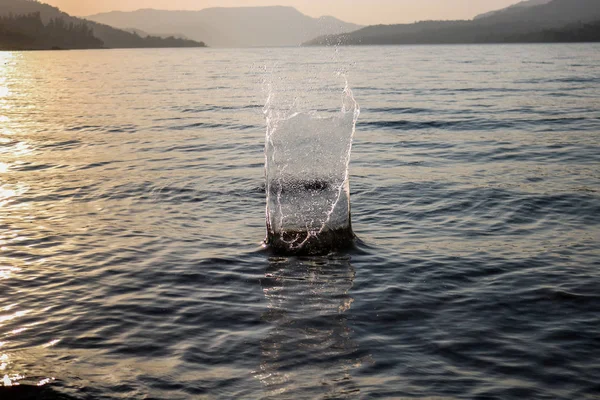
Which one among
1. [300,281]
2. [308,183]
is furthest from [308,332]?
[308,183]

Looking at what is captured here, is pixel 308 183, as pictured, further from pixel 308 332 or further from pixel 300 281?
pixel 308 332

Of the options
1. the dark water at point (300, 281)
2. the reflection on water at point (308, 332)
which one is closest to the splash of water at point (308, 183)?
the dark water at point (300, 281)

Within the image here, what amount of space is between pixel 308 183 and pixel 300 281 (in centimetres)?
282

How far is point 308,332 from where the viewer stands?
314 inches

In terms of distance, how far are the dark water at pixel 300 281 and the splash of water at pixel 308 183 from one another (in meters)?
0.58

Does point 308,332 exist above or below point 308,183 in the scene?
below

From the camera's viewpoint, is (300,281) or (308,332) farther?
(300,281)

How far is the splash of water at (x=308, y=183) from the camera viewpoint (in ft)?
38.8

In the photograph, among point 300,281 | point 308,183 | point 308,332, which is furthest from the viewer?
point 308,183

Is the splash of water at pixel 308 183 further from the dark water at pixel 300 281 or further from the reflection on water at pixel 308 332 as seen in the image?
the reflection on water at pixel 308 332

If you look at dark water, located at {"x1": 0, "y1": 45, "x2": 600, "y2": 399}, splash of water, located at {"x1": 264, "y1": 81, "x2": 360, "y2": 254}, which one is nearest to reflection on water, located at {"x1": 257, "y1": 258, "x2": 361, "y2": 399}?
dark water, located at {"x1": 0, "y1": 45, "x2": 600, "y2": 399}

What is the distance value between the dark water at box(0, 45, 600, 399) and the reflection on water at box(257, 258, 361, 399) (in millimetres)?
32

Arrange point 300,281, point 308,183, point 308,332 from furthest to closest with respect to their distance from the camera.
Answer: point 308,183 < point 300,281 < point 308,332

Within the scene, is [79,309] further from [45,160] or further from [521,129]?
[521,129]
